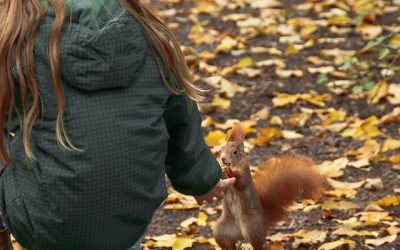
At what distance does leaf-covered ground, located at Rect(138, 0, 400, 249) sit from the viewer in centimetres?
389

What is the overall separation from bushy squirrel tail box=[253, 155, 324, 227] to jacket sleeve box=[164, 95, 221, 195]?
480mm

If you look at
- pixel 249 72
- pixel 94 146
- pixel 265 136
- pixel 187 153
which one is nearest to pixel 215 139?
pixel 265 136

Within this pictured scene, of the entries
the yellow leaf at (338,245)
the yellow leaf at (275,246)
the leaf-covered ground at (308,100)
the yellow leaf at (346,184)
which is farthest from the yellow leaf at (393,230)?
the yellow leaf at (346,184)

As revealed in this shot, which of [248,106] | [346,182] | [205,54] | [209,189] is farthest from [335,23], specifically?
[209,189]

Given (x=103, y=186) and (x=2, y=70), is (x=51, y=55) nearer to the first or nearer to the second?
(x=2, y=70)

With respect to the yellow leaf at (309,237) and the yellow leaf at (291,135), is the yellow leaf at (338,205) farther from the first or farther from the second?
the yellow leaf at (291,135)

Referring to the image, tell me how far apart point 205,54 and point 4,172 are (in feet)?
12.9

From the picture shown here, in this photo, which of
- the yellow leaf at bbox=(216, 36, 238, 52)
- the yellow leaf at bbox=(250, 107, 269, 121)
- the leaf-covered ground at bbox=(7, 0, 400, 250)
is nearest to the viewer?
the leaf-covered ground at bbox=(7, 0, 400, 250)

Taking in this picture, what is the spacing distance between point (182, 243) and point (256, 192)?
0.62 m

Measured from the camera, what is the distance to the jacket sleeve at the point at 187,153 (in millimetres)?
2711

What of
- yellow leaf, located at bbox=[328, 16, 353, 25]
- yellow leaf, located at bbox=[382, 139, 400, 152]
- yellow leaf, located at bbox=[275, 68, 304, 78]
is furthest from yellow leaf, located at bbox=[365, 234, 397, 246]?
yellow leaf, located at bbox=[328, 16, 353, 25]

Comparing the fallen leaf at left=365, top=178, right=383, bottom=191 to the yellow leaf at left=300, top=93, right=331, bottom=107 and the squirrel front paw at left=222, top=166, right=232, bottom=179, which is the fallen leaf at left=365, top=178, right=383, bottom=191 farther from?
the squirrel front paw at left=222, top=166, right=232, bottom=179

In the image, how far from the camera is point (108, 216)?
8.33 feet

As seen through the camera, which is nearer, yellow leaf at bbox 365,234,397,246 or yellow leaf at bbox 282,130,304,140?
yellow leaf at bbox 365,234,397,246
